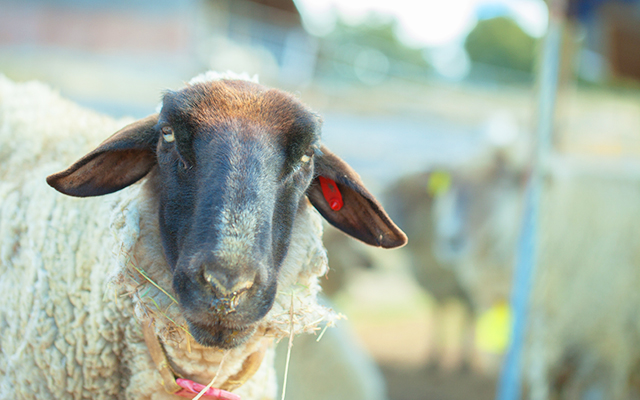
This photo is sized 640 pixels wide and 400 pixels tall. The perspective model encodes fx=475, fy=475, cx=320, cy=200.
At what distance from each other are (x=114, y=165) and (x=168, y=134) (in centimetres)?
29

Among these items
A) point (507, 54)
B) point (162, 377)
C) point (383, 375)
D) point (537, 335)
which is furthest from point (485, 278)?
point (507, 54)

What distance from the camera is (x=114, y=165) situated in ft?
5.45

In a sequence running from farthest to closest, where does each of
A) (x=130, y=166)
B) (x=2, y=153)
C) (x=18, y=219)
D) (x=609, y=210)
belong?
(x=609, y=210) < (x=2, y=153) < (x=18, y=219) < (x=130, y=166)

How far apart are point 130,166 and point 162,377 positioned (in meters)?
0.73

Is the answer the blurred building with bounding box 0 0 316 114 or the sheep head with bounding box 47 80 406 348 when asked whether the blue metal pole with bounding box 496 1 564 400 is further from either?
the blurred building with bounding box 0 0 316 114

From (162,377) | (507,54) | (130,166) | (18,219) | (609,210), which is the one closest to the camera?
(162,377)

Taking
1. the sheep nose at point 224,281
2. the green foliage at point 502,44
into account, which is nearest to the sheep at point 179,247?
the sheep nose at point 224,281

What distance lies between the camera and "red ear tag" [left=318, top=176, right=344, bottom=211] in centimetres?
176

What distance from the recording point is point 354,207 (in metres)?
1.79

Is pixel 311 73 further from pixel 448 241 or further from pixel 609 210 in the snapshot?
pixel 609 210

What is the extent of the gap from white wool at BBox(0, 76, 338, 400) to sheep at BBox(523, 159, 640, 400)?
3.22 meters

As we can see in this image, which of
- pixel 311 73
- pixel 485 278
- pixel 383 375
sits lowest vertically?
pixel 383 375

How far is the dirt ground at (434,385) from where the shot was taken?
523 cm

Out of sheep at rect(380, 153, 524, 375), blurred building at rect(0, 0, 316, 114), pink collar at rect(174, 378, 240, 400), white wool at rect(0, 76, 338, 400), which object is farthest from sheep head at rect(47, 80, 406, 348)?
blurred building at rect(0, 0, 316, 114)
